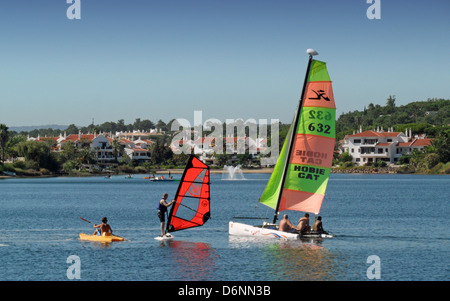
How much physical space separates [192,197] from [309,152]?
7565mm

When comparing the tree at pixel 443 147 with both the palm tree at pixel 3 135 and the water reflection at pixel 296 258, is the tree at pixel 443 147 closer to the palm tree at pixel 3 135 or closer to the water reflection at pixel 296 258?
the palm tree at pixel 3 135

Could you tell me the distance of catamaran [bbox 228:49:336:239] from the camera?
127ft

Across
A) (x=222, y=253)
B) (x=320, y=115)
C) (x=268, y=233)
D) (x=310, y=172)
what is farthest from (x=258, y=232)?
(x=320, y=115)

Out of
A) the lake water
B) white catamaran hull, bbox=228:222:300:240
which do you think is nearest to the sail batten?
white catamaran hull, bbox=228:222:300:240

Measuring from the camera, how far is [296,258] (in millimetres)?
34812

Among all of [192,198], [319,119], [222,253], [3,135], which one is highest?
[319,119]

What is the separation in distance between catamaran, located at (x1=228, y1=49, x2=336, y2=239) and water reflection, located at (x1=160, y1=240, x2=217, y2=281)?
13.6ft

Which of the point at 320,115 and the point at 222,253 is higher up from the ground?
the point at 320,115

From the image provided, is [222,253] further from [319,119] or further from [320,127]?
[319,119]

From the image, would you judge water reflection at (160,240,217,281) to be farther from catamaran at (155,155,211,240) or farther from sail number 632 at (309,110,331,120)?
sail number 632 at (309,110,331,120)

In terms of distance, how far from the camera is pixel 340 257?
35.8m

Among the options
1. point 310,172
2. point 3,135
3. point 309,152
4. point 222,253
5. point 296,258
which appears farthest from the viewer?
point 3,135
